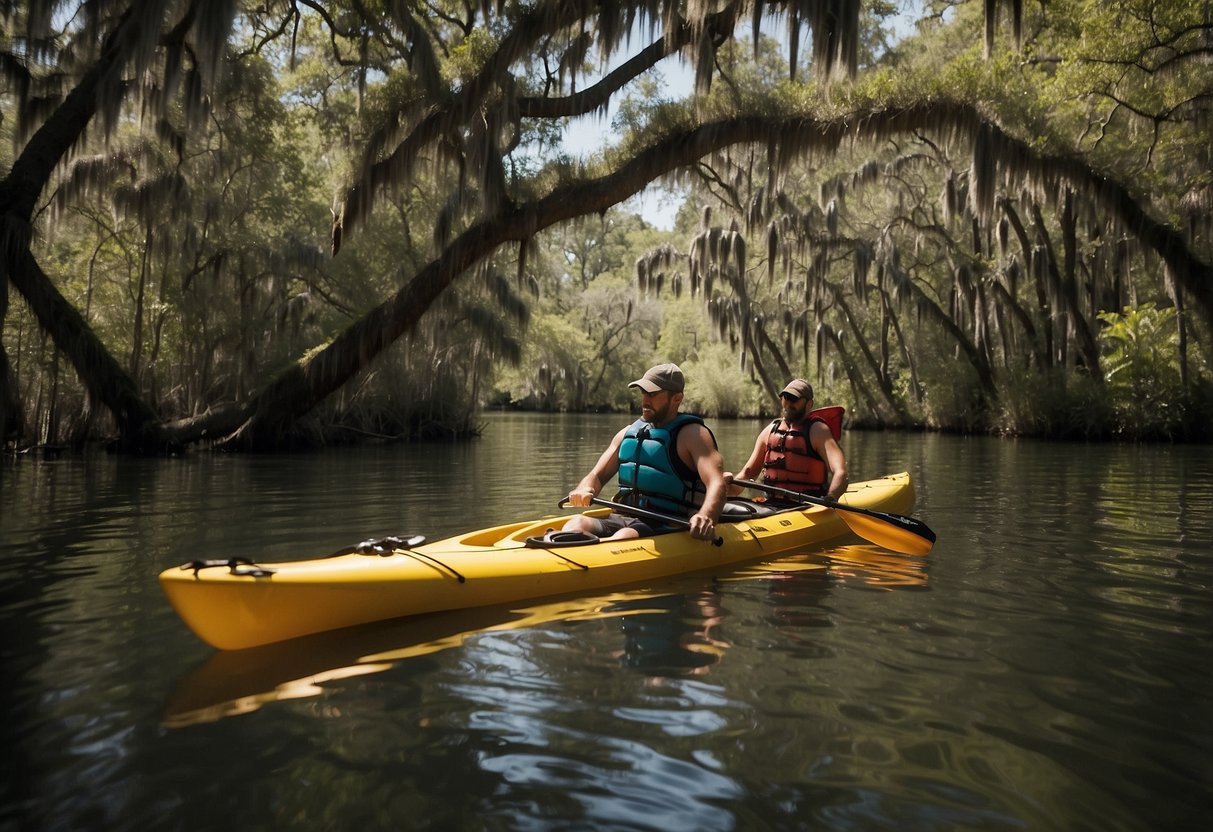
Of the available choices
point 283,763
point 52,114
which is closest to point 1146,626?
point 283,763

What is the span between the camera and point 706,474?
5.75 meters

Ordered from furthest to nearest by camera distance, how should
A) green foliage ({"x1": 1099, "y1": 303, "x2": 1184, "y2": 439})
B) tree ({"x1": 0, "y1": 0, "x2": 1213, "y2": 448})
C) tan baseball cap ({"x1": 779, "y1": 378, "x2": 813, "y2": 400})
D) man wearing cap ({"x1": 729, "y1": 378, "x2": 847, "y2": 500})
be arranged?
green foliage ({"x1": 1099, "y1": 303, "x2": 1184, "y2": 439})
tree ({"x1": 0, "y1": 0, "x2": 1213, "y2": 448})
man wearing cap ({"x1": 729, "y1": 378, "x2": 847, "y2": 500})
tan baseball cap ({"x1": 779, "y1": 378, "x2": 813, "y2": 400})

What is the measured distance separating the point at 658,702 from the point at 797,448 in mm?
4590

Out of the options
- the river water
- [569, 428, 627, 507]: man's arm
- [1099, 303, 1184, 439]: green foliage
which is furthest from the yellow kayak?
[1099, 303, 1184, 439]: green foliage

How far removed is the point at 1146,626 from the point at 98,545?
720 cm

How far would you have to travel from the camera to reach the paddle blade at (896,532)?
260 inches

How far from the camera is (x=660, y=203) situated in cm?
2478

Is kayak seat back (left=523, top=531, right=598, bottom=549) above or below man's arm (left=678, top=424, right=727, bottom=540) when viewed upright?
below

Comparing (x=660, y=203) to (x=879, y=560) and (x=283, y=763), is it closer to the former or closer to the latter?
(x=879, y=560)

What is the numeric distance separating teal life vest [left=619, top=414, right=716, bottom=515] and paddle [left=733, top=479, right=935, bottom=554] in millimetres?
1006

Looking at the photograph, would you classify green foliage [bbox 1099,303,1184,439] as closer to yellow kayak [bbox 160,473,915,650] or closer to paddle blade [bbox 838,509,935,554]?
paddle blade [bbox 838,509,935,554]

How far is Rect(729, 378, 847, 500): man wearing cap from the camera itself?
25.0 ft

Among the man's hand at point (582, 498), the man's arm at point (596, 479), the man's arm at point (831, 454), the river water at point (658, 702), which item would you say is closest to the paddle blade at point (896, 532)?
the river water at point (658, 702)

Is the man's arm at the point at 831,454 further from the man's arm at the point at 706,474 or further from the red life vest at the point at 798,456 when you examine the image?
the man's arm at the point at 706,474
